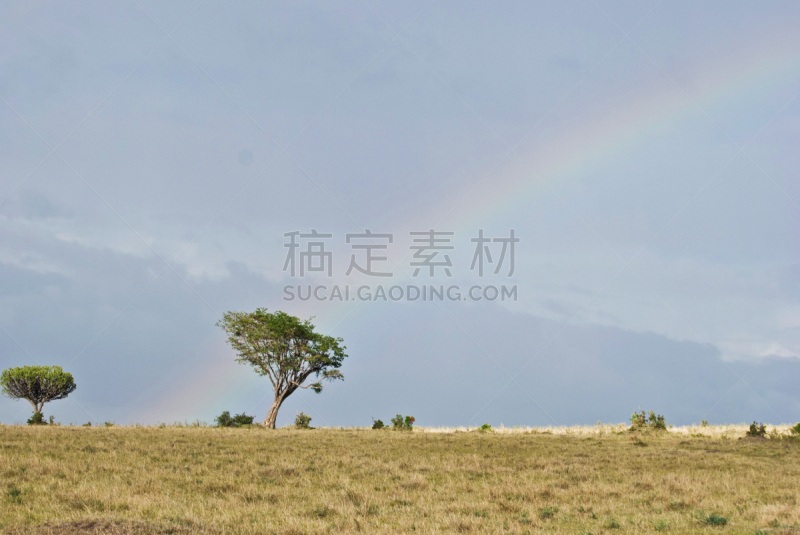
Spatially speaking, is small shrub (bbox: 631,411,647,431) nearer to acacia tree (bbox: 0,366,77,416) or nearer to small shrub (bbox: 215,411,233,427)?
small shrub (bbox: 215,411,233,427)

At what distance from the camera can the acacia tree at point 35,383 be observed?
7100 centimetres

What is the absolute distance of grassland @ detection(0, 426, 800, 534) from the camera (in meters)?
12.3

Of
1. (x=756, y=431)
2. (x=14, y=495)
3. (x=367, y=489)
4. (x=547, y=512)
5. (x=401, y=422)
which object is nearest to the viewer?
(x=14, y=495)

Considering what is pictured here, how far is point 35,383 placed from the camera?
71.6 metres

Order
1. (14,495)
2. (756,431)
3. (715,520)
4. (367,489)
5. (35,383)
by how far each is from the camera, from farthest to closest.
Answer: (35,383) → (756,431) → (367,489) → (14,495) → (715,520)

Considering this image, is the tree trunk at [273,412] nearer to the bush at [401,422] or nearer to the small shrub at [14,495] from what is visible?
the bush at [401,422]

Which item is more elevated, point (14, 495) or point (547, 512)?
point (14, 495)

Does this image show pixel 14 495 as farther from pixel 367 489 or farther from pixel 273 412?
pixel 273 412

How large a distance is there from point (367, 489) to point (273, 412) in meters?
41.1

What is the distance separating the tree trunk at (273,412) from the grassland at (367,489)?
2646 cm

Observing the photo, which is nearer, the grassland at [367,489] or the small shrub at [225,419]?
the grassland at [367,489]

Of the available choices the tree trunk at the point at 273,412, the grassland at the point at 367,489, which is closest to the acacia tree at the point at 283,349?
the tree trunk at the point at 273,412

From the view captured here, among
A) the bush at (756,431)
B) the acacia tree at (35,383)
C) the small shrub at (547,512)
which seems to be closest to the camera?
the small shrub at (547,512)

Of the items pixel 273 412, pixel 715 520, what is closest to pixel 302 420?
pixel 273 412
